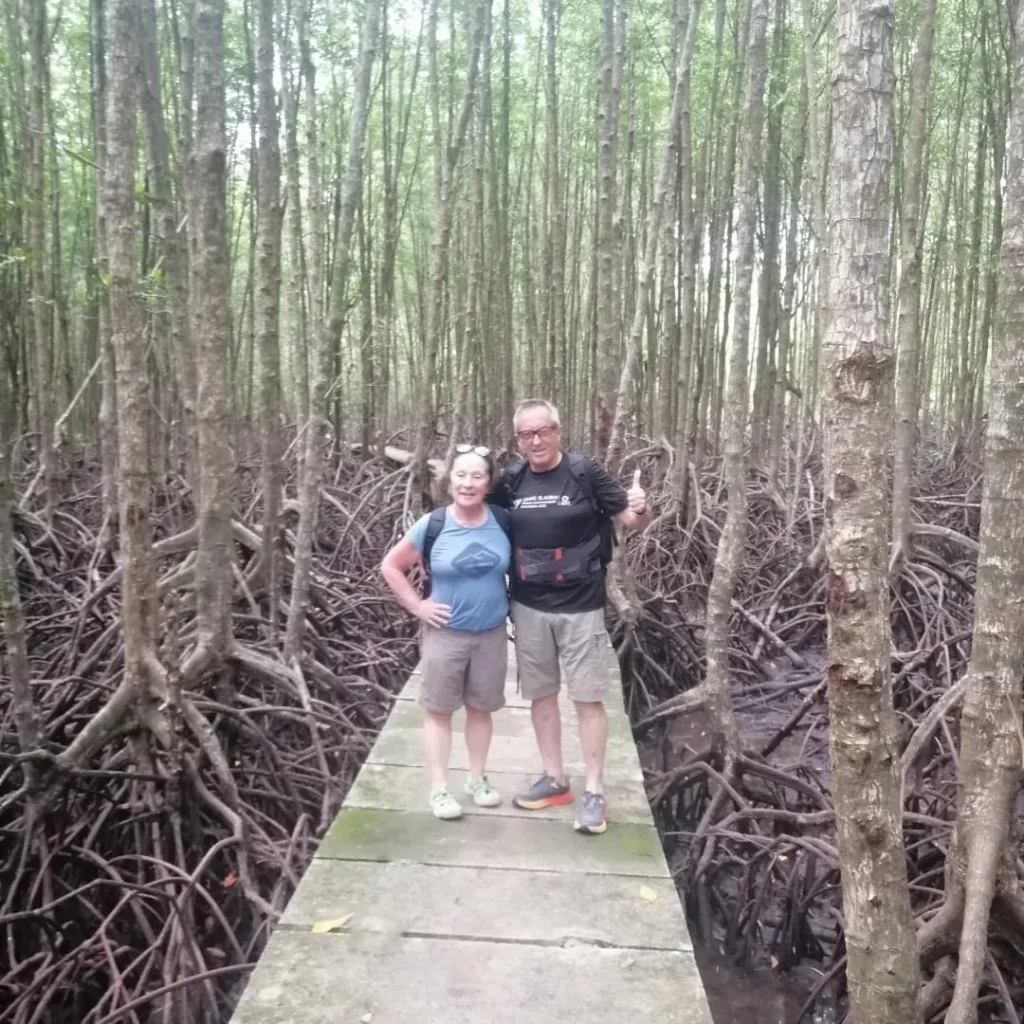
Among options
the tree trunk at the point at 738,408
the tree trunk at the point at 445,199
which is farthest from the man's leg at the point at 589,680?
the tree trunk at the point at 445,199

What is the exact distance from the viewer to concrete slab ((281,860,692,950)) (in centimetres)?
221

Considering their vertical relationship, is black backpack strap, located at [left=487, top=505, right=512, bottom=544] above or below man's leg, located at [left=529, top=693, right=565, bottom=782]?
above

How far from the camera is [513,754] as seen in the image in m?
3.30

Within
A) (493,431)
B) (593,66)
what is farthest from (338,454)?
(593,66)

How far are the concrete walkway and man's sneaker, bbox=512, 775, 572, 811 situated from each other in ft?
0.08

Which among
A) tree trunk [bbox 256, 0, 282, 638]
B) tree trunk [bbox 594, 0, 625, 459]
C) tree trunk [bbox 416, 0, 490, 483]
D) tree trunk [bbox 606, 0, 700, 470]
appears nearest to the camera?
tree trunk [bbox 256, 0, 282, 638]

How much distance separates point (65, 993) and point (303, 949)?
106cm

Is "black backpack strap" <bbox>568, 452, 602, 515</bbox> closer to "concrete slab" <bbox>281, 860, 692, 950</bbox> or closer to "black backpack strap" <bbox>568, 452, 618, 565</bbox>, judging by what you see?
"black backpack strap" <bbox>568, 452, 618, 565</bbox>

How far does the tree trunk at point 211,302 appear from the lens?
127 inches

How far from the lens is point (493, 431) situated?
9156 mm

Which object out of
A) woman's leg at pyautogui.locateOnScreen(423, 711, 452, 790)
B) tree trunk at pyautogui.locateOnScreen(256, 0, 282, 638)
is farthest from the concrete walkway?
tree trunk at pyautogui.locateOnScreen(256, 0, 282, 638)

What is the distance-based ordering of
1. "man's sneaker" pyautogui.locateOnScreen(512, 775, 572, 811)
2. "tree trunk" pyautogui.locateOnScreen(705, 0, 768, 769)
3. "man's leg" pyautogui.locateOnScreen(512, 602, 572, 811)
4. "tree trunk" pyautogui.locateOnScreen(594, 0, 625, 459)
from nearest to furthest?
"man's leg" pyautogui.locateOnScreen(512, 602, 572, 811) < "man's sneaker" pyautogui.locateOnScreen(512, 775, 572, 811) < "tree trunk" pyautogui.locateOnScreen(705, 0, 768, 769) < "tree trunk" pyautogui.locateOnScreen(594, 0, 625, 459)

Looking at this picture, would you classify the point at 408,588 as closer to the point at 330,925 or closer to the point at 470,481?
the point at 470,481

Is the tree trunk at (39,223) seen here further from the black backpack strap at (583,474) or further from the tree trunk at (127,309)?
the black backpack strap at (583,474)
